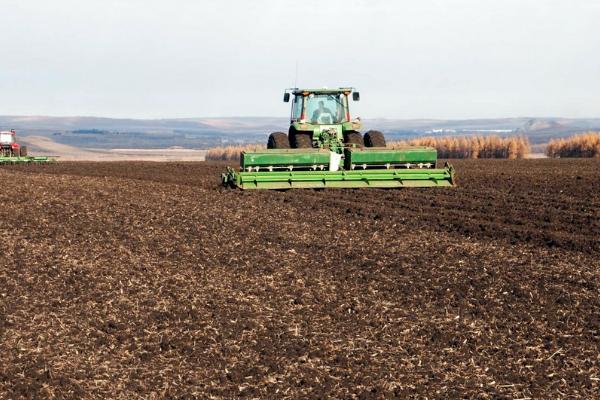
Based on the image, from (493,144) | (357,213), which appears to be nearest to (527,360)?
(357,213)

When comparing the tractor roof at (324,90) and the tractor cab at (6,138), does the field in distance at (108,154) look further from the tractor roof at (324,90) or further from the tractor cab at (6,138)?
the tractor roof at (324,90)

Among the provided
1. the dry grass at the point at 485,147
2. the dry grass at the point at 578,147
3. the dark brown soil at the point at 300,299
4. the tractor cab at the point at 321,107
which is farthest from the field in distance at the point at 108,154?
the dark brown soil at the point at 300,299

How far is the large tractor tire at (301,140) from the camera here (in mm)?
22016

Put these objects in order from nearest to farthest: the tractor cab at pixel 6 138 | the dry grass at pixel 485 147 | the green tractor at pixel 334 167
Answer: the green tractor at pixel 334 167, the tractor cab at pixel 6 138, the dry grass at pixel 485 147

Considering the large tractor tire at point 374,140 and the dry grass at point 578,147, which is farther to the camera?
the dry grass at point 578,147

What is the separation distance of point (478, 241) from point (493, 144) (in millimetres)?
39073

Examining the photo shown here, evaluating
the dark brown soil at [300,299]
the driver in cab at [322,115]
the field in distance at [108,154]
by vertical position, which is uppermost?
the driver in cab at [322,115]

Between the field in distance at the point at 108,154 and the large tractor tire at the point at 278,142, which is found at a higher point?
the large tractor tire at the point at 278,142

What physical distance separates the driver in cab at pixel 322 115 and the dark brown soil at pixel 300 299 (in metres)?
5.41

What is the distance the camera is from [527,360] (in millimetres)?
8211

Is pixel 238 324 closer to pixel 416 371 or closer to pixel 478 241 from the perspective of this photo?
pixel 416 371

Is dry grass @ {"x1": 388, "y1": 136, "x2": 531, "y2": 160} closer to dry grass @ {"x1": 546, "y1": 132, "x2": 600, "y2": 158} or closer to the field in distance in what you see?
dry grass @ {"x1": 546, "y1": 132, "x2": 600, "y2": 158}

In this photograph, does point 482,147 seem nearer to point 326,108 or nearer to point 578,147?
point 578,147

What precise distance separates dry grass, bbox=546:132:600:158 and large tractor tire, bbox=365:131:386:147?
82.7 ft
